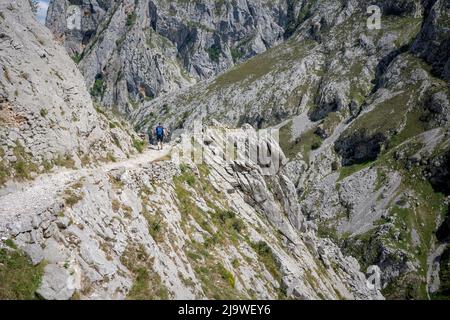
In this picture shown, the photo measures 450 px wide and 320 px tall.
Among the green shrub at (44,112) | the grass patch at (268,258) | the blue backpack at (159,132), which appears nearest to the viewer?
the green shrub at (44,112)

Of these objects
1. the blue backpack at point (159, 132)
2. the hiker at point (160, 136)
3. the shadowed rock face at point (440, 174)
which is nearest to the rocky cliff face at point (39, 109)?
the hiker at point (160, 136)

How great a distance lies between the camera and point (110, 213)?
20.7 meters

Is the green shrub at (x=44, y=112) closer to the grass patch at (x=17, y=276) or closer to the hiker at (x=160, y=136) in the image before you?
the grass patch at (x=17, y=276)

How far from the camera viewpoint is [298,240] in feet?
144

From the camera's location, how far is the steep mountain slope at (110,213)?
A: 1606cm

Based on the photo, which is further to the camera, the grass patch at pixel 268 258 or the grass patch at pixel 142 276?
the grass patch at pixel 268 258

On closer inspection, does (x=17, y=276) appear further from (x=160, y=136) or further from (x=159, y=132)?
(x=159, y=132)

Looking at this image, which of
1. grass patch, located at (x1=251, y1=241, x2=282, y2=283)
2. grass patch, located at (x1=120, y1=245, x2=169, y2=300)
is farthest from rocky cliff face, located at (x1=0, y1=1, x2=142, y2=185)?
grass patch, located at (x1=251, y1=241, x2=282, y2=283)

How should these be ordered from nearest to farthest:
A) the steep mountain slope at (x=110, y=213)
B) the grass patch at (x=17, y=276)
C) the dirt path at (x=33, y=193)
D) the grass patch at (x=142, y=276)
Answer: the grass patch at (x=17, y=276) < the steep mountain slope at (x=110, y=213) < the dirt path at (x=33, y=193) < the grass patch at (x=142, y=276)

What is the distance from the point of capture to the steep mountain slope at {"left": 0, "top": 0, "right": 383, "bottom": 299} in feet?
52.7

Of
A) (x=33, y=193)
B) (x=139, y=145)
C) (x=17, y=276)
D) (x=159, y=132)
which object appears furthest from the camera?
(x=159, y=132)

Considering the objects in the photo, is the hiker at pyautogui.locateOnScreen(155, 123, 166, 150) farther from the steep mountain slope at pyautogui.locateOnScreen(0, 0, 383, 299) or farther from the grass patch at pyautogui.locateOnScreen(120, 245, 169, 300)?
the grass patch at pyautogui.locateOnScreen(120, 245, 169, 300)

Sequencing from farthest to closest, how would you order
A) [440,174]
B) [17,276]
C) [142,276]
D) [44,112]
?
[440,174], [44,112], [142,276], [17,276]

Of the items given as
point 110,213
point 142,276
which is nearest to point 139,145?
point 110,213
